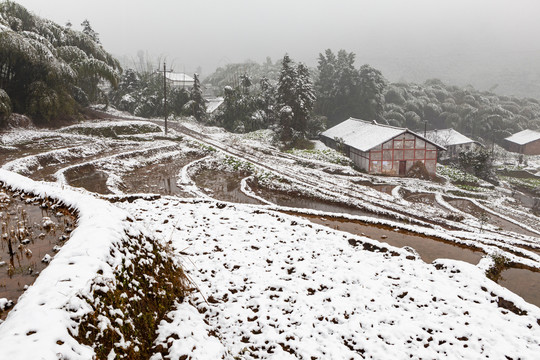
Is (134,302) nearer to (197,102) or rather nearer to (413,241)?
(413,241)

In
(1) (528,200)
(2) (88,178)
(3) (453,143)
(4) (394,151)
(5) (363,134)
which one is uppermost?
(5) (363,134)

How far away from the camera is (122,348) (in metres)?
4.64

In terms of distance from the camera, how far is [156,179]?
2677 cm

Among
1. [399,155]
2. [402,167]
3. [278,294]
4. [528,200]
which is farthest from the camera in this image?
[402,167]

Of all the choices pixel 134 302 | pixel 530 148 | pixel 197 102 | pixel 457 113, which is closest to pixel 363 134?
pixel 197 102

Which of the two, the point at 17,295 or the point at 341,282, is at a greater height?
the point at 17,295

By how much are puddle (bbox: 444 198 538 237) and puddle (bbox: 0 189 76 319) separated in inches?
1023

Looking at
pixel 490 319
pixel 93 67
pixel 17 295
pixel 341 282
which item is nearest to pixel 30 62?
pixel 93 67

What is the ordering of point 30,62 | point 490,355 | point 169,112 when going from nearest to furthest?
point 490,355 < point 30,62 < point 169,112

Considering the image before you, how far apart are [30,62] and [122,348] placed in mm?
33265

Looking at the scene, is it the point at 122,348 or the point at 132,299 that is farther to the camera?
the point at 132,299

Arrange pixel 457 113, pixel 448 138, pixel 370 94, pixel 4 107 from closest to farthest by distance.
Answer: pixel 4 107, pixel 448 138, pixel 370 94, pixel 457 113

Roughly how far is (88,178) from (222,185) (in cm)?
1038

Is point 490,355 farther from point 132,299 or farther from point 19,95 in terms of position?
point 19,95
